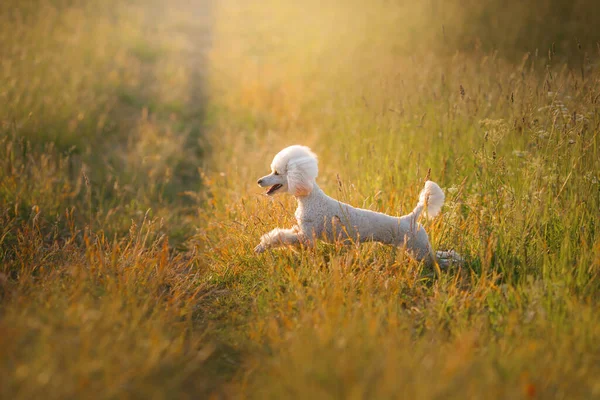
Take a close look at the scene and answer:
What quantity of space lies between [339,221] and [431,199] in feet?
2.07

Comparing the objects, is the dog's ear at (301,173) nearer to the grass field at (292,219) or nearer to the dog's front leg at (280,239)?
the dog's front leg at (280,239)

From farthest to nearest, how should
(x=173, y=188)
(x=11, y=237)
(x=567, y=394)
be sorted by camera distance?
(x=173, y=188) → (x=11, y=237) → (x=567, y=394)

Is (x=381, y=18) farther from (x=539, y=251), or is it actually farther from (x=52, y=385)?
(x=52, y=385)

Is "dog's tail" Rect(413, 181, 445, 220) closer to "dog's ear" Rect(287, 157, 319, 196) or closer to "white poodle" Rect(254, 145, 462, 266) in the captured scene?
→ "white poodle" Rect(254, 145, 462, 266)

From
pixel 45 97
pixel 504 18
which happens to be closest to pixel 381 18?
pixel 504 18

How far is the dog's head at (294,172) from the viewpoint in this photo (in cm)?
297

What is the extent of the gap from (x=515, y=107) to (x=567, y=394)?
2.90 metres

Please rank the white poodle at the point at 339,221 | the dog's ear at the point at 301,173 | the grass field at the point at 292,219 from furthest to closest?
the white poodle at the point at 339,221, the dog's ear at the point at 301,173, the grass field at the point at 292,219

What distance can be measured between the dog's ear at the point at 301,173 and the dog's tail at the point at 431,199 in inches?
29.3

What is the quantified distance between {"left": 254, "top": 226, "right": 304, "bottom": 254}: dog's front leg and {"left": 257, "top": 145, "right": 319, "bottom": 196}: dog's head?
275mm

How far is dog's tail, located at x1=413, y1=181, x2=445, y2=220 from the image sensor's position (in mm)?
3076

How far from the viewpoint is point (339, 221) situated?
310cm

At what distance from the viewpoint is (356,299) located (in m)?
2.78

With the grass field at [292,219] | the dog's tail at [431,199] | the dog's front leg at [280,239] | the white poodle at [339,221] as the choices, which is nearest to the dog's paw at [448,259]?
the white poodle at [339,221]
